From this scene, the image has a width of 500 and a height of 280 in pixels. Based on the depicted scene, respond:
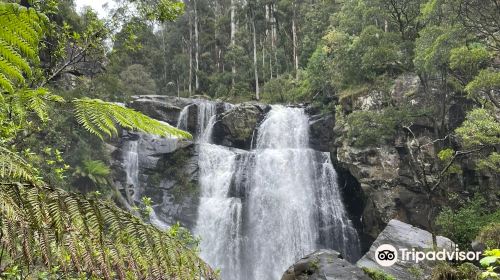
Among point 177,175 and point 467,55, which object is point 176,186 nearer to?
point 177,175

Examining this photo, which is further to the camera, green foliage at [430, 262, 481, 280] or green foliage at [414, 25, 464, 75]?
green foliage at [414, 25, 464, 75]

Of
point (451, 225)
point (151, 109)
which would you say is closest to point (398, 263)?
point (451, 225)

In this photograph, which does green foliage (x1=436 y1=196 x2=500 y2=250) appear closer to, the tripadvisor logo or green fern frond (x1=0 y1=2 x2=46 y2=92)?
the tripadvisor logo

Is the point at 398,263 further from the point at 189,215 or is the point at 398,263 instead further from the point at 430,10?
the point at 189,215

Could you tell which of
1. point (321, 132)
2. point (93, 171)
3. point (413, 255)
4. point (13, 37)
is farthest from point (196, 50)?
point (13, 37)

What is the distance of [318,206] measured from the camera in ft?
58.1

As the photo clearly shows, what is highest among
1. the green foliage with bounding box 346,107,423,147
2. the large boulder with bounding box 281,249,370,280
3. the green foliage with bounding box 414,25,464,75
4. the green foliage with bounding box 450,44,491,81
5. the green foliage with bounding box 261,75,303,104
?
the green foliage with bounding box 261,75,303,104

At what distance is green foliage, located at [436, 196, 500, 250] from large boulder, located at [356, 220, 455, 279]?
1050mm

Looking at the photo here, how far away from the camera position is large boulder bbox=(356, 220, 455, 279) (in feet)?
33.2

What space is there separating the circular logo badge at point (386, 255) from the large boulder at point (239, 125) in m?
11.6

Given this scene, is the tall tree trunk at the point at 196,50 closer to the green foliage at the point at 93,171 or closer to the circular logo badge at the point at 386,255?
the green foliage at the point at 93,171

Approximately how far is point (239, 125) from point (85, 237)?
21.1 metres

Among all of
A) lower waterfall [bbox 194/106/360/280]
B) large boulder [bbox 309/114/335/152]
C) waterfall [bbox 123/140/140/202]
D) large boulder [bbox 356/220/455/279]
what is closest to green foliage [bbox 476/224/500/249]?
large boulder [bbox 356/220/455/279]

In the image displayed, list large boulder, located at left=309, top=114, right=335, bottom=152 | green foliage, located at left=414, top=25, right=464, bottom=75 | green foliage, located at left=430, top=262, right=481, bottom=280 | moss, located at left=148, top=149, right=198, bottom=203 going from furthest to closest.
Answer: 1. large boulder, located at left=309, top=114, right=335, bottom=152
2. moss, located at left=148, top=149, right=198, bottom=203
3. green foliage, located at left=414, top=25, right=464, bottom=75
4. green foliage, located at left=430, top=262, right=481, bottom=280
